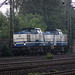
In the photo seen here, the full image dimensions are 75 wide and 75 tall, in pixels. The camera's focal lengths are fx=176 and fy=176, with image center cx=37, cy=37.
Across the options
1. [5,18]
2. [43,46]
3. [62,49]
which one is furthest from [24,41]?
[5,18]

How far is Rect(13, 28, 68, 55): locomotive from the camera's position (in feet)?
68.2

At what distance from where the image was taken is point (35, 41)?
2155 cm

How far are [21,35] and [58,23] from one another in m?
32.2

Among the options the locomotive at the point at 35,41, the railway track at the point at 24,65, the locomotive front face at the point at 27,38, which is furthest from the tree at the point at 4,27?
the railway track at the point at 24,65

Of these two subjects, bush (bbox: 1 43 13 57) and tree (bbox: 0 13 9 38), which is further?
tree (bbox: 0 13 9 38)

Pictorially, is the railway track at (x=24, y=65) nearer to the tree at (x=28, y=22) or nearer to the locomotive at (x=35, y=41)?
the locomotive at (x=35, y=41)

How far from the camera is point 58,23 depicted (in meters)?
51.8

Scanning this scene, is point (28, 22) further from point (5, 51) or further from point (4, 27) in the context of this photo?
point (5, 51)

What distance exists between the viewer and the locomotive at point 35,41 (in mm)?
20781

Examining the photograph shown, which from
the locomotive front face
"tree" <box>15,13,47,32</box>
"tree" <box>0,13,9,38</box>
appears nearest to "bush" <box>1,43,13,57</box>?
the locomotive front face

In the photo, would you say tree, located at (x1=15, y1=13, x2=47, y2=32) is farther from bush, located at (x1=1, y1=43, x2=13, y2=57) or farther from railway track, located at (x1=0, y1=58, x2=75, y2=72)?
railway track, located at (x1=0, y1=58, x2=75, y2=72)

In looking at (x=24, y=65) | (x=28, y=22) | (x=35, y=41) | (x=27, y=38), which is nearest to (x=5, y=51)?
(x=27, y=38)

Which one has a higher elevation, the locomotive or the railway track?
the locomotive

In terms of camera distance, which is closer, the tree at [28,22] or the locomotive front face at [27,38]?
the locomotive front face at [27,38]
